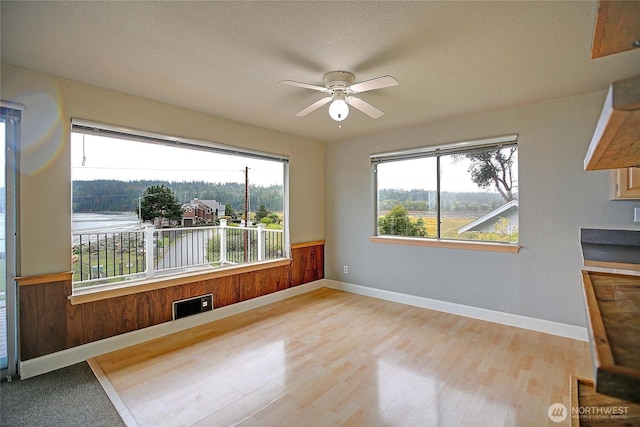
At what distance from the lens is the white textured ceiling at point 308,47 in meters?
1.72

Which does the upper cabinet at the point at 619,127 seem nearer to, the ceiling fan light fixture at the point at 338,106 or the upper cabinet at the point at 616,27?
the upper cabinet at the point at 616,27

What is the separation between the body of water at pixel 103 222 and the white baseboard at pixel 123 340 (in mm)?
1013

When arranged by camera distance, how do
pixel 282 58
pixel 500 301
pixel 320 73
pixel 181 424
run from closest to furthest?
pixel 181 424 → pixel 282 58 → pixel 320 73 → pixel 500 301

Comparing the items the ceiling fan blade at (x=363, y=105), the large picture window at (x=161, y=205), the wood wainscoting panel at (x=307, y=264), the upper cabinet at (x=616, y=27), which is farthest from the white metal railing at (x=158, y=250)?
the upper cabinet at (x=616, y=27)

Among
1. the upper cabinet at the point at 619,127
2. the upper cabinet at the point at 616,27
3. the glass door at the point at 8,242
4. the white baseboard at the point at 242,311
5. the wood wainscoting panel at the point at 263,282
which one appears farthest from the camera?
the wood wainscoting panel at the point at 263,282

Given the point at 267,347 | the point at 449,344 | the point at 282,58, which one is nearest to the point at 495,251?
the point at 449,344

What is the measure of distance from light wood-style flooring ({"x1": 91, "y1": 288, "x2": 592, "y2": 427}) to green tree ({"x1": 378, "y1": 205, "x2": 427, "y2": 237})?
117cm

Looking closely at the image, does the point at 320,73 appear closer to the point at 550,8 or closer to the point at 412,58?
the point at 412,58

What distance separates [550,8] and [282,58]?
163cm

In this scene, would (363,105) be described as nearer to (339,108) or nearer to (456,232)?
(339,108)

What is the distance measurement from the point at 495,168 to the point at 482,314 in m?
1.68

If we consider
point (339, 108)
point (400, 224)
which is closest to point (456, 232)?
point (400, 224)

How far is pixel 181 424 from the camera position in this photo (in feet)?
6.19

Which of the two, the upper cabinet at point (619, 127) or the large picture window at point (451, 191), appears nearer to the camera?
the upper cabinet at point (619, 127)
